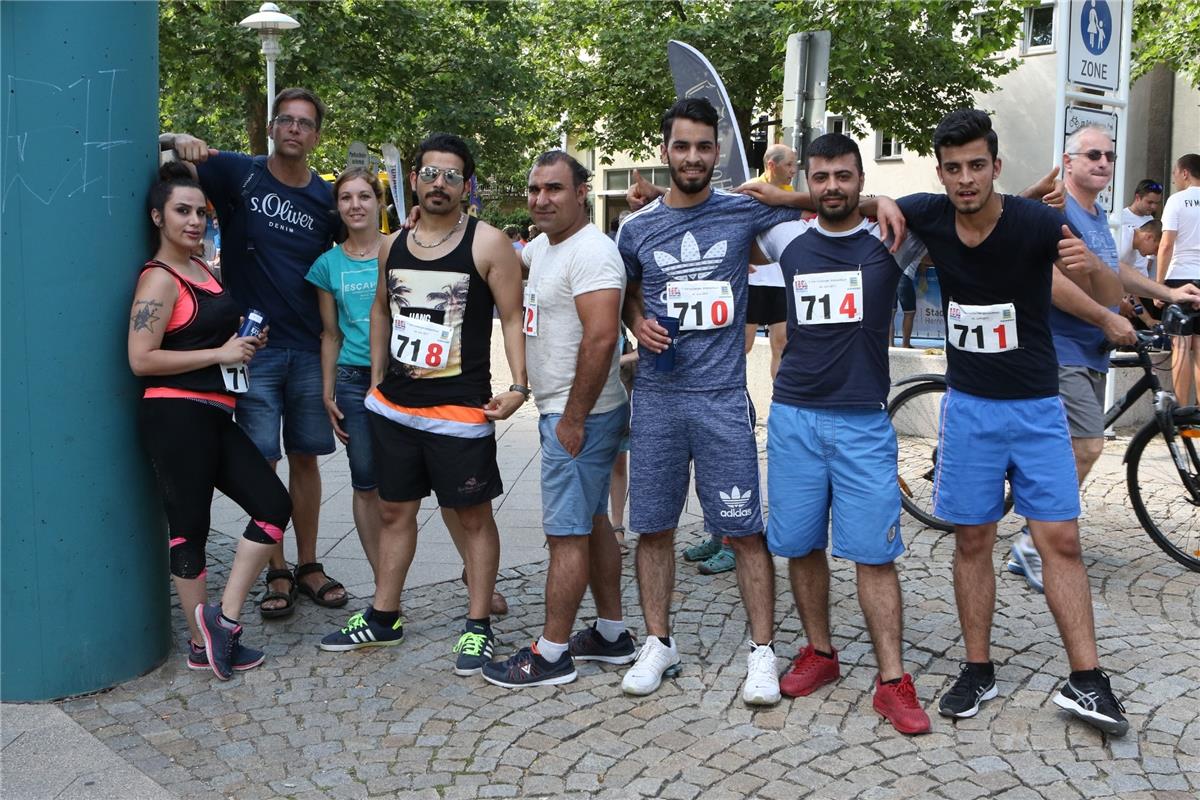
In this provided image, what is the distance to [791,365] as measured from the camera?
414 cm

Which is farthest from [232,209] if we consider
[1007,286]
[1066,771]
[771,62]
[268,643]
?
[771,62]

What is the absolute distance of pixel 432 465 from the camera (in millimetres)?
4574

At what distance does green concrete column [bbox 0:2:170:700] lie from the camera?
4.02m

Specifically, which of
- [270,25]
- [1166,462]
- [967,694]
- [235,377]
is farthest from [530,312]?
[270,25]

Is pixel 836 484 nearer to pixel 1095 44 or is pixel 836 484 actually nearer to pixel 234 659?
pixel 234 659

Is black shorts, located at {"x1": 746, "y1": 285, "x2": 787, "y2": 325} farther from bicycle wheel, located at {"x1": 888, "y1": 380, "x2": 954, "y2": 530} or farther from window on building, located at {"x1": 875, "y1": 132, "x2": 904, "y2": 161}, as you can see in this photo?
window on building, located at {"x1": 875, "y1": 132, "x2": 904, "y2": 161}

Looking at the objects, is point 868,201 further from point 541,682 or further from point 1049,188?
point 541,682

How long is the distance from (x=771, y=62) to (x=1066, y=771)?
74.7 ft

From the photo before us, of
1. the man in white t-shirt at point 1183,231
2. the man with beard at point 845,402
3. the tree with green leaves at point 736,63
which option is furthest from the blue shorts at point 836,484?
the tree with green leaves at point 736,63

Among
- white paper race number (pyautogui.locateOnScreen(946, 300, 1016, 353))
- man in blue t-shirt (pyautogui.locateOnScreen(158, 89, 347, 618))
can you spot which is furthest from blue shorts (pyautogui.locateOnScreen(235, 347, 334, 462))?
white paper race number (pyautogui.locateOnScreen(946, 300, 1016, 353))

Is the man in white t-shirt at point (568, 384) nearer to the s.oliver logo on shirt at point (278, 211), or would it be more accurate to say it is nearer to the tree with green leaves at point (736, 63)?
the s.oliver logo on shirt at point (278, 211)

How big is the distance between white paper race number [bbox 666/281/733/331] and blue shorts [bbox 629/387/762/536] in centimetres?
25

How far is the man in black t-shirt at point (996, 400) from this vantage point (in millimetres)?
3883

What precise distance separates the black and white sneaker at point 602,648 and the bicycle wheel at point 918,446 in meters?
1.68
